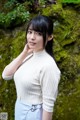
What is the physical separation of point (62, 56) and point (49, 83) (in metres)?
1.68

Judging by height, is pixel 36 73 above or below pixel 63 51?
above

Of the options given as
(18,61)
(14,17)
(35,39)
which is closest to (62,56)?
(14,17)

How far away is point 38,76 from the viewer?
7.48ft

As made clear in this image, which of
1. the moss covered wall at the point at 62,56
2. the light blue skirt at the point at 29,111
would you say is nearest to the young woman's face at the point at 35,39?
the light blue skirt at the point at 29,111

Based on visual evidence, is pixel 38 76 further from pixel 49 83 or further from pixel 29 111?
pixel 29 111

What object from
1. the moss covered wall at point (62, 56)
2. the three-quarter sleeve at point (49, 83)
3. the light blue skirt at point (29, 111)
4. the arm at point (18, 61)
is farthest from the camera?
the moss covered wall at point (62, 56)

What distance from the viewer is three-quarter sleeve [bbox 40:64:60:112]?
2236mm

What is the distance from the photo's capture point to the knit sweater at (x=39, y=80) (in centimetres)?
225

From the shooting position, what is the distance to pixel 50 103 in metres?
2.30

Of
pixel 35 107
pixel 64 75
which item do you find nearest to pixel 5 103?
pixel 64 75

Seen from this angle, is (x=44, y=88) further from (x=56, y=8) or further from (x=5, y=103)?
(x=56, y=8)

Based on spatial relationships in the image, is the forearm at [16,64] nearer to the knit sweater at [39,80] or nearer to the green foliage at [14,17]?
the knit sweater at [39,80]

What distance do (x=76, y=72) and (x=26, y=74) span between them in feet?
5.16

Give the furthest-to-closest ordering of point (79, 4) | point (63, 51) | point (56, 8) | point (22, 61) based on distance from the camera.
→ 1. point (79, 4)
2. point (56, 8)
3. point (63, 51)
4. point (22, 61)
